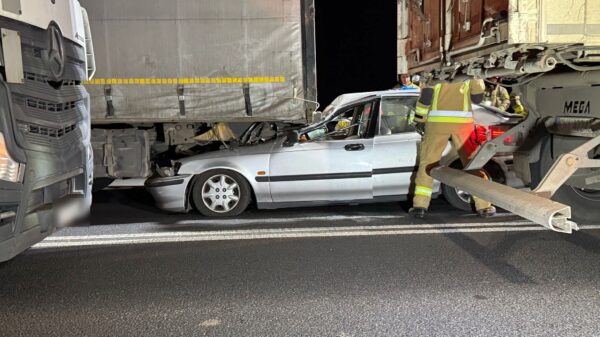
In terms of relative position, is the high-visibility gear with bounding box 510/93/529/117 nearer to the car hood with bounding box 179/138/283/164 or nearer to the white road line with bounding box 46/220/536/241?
the white road line with bounding box 46/220/536/241

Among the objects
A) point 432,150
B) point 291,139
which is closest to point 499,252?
point 432,150

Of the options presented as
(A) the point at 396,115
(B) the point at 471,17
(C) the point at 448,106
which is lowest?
(A) the point at 396,115

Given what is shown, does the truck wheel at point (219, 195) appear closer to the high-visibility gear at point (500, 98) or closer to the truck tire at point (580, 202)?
the high-visibility gear at point (500, 98)

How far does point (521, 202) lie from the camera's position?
12.6 ft

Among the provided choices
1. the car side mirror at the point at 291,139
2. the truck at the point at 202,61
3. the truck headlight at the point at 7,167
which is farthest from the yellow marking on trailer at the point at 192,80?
the truck headlight at the point at 7,167

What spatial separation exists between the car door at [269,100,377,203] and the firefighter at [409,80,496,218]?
2.01ft

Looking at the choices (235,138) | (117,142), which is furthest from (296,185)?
(117,142)

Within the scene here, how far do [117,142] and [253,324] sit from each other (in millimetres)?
5061

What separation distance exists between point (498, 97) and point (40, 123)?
4.97 m

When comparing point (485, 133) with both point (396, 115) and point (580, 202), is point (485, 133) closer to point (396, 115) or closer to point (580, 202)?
point (396, 115)

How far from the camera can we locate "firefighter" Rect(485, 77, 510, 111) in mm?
6105

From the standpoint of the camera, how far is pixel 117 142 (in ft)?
25.0

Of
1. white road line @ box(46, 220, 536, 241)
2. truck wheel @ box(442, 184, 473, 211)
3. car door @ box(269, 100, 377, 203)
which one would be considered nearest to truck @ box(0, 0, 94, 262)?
white road line @ box(46, 220, 536, 241)

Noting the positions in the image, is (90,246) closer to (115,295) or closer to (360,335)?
(115,295)
